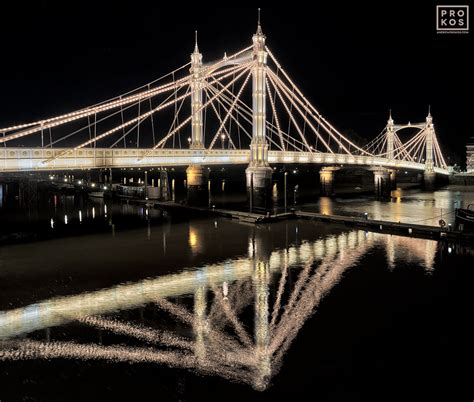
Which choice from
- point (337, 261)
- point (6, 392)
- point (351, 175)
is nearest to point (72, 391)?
point (6, 392)

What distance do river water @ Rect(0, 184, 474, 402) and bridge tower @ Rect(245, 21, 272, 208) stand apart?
15780 millimetres

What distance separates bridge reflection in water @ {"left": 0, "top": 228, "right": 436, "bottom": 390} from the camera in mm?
13148

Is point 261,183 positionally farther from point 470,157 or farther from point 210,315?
point 470,157

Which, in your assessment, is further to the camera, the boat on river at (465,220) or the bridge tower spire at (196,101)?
the bridge tower spire at (196,101)

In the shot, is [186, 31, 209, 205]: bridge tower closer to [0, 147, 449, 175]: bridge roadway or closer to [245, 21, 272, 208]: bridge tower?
[0, 147, 449, 175]: bridge roadway

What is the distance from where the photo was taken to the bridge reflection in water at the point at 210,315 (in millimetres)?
13148

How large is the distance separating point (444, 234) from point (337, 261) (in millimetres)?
9916

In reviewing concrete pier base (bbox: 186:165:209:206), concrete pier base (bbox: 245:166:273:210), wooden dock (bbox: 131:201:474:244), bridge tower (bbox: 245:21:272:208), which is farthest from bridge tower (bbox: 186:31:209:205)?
concrete pier base (bbox: 245:166:273:210)

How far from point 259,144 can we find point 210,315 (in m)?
32.4

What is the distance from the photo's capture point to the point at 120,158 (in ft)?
127

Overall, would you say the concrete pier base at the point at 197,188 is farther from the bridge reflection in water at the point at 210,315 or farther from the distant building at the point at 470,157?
the distant building at the point at 470,157

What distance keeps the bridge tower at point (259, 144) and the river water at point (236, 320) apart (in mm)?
15780

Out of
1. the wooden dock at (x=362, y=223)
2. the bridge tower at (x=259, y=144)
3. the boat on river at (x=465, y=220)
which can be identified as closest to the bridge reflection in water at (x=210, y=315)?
the wooden dock at (x=362, y=223)

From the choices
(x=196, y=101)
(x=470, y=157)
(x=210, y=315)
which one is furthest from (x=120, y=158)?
(x=470, y=157)
